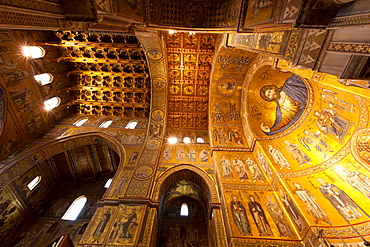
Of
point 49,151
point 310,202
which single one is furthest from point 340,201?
point 49,151

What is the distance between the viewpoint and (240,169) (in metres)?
7.42

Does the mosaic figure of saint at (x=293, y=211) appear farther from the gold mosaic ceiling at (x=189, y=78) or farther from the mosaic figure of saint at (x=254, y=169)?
the gold mosaic ceiling at (x=189, y=78)

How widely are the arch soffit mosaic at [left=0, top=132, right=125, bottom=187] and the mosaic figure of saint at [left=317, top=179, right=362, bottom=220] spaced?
8.81 m

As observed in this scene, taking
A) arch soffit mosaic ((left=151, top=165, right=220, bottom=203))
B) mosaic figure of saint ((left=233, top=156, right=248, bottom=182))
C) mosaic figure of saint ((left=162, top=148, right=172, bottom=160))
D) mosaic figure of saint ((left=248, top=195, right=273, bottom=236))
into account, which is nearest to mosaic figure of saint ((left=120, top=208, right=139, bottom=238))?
arch soffit mosaic ((left=151, top=165, right=220, bottom=203))

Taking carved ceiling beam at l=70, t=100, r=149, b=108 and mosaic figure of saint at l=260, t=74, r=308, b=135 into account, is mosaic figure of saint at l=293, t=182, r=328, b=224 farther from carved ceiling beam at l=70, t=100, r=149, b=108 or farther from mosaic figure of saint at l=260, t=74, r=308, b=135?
carved ceiling beam at l=70, t=100, r=149, b=108

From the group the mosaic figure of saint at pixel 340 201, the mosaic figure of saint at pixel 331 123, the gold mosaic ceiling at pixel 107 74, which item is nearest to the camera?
the mosaic figure of saint at pixel 340 201

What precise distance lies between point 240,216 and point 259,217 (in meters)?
0.74

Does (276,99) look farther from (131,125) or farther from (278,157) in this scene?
(131,125)

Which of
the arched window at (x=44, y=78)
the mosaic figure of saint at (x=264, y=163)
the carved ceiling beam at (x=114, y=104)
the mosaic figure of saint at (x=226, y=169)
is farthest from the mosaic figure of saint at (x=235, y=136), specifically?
the arched window at (x=44, y=78)

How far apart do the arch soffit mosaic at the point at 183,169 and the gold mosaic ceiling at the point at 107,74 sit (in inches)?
219

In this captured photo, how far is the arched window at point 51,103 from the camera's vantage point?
8.92 m

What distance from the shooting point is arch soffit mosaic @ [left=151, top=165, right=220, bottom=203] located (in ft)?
21.2

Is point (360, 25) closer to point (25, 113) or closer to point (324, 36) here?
point (324, 36)

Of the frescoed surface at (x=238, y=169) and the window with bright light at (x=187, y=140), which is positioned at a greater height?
the window with bright light at (x=187, y=140)
